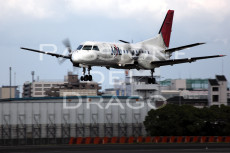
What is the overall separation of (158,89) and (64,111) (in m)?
99.2

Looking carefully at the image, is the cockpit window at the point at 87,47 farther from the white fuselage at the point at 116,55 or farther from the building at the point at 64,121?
the building at the point at 64,121

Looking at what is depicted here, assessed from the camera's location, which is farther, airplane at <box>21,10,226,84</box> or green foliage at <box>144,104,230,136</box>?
green foliage at <box>144,104,230,136</box>

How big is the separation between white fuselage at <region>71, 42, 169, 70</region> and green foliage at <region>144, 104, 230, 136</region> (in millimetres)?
25094

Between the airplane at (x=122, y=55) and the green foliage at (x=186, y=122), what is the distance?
22616mm

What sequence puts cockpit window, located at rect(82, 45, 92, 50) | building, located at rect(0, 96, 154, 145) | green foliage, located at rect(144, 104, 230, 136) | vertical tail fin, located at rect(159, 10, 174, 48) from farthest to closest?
green foliage, located at rect(144, 104, 230, 136) < building, located at rect(0, 96, 154, 145) < vertical tail fin, located at rect(159, 10, 174, 48) < cockpit window, located at rect(82, 45, 92, 50)

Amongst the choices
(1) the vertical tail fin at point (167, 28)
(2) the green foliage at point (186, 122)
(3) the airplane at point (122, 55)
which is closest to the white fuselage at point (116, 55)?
(3) the airplane at point (122, 55)

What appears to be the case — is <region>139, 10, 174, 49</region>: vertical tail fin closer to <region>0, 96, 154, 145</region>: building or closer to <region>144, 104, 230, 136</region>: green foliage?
<region>144, 104, 230, 136</region>: green foliage

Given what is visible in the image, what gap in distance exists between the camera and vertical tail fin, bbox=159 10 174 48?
70.4m

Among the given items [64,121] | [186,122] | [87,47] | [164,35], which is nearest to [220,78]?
[186,122]

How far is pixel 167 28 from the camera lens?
234 ft

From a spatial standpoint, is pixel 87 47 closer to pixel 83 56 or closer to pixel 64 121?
pixel 83 56

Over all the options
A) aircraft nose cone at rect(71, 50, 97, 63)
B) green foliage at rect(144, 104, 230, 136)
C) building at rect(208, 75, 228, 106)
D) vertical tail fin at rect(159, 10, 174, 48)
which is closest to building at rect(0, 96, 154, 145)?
green foliage at rect(144, 104, 230, 136)

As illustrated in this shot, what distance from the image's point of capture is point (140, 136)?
91.1 metres

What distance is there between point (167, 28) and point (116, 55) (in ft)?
52.6
